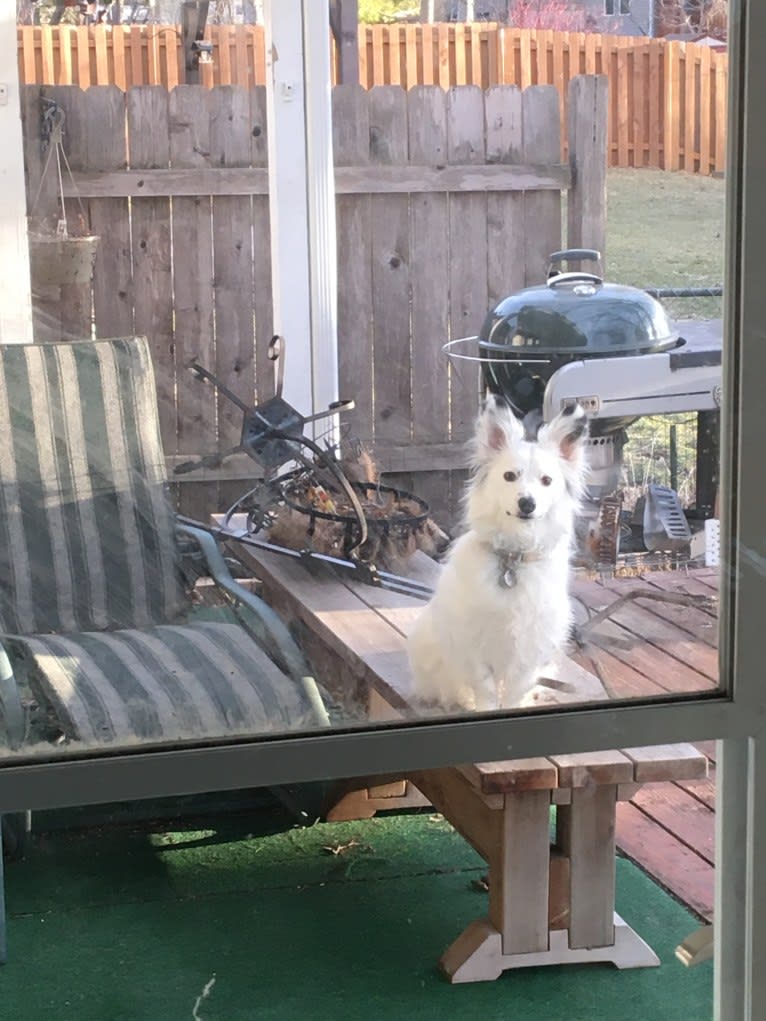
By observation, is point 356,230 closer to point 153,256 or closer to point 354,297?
point 354,297

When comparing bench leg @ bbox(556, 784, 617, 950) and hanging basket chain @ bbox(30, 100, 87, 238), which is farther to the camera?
bench leg @ bbox(556, 784, 617, 950)

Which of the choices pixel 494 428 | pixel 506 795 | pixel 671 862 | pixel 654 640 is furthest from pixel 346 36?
pixel 671 862

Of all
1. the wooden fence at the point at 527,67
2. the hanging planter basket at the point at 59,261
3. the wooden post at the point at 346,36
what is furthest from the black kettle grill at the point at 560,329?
the hanging planter basket at the point at 59,261

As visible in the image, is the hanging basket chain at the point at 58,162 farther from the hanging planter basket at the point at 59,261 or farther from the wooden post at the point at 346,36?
the wooden post at the point at 346,36

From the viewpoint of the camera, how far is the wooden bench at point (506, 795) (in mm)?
1100

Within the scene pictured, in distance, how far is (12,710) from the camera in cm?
103

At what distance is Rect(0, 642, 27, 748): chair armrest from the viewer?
103 centimetres

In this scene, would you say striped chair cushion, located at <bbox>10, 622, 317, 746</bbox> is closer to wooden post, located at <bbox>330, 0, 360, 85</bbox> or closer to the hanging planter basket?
the hanging planter basket

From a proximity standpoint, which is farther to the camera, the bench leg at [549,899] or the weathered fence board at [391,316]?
the bench leg at [549,899]

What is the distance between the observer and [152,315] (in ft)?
3.50

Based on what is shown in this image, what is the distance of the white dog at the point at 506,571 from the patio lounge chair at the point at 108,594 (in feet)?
0.39

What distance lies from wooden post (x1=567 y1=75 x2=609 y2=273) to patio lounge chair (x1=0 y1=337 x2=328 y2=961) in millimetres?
370

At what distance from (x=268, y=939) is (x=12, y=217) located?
0.69m

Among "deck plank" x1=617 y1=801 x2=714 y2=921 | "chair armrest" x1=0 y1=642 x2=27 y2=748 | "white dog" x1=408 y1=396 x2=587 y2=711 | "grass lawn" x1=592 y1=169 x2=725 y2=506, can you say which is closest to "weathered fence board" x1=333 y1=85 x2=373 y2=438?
"white dog" x1=408 y1=396 x2=587 y2=711
